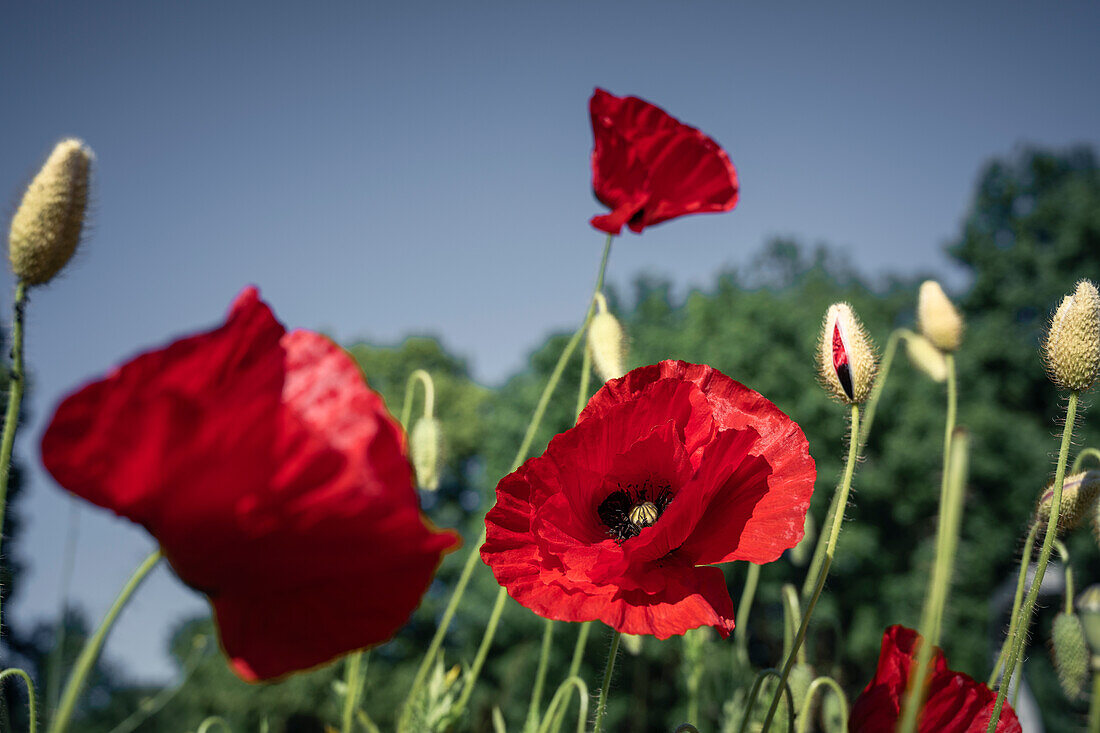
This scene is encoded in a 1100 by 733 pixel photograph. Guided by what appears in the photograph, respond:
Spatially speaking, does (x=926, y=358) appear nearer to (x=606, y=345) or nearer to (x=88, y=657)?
(x=606, y=345)

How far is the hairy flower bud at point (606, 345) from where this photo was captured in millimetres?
1101

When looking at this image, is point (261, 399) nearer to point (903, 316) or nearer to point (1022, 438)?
point (1022, 438)

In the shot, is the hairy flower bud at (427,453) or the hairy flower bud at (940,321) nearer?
the hairy flower bud at (940,321)

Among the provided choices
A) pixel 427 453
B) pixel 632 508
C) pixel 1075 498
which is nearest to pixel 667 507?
pixel 632 508

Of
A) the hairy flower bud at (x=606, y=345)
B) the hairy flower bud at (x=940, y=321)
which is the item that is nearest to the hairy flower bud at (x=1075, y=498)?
the hairy flower bud at (x=940, y=321)

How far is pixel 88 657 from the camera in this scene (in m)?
0.34

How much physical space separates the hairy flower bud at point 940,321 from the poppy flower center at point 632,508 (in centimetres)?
50

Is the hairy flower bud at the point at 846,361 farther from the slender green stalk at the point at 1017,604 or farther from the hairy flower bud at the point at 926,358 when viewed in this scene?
the hairy flower bud at the point at 926,358

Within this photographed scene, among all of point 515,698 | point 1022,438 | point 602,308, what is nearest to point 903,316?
point 1022,438

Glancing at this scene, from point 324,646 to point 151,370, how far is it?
0.17 metres

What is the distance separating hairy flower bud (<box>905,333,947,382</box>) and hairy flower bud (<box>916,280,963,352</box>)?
25cm

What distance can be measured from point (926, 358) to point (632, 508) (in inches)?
34.4

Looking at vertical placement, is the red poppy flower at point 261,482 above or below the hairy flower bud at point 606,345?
above

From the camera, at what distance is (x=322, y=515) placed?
40 cm
